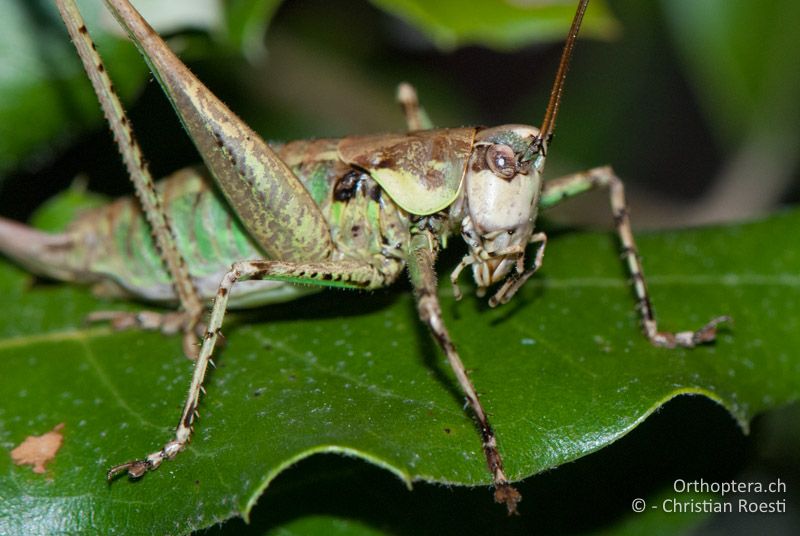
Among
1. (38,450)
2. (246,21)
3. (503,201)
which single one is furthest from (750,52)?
(38,450)

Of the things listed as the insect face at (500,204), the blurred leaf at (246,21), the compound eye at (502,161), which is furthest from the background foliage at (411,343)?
the compound eye at (502,161)

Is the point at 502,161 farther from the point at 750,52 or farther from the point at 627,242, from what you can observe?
the point at 750,52

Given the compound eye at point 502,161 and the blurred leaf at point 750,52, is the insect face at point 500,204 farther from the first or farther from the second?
the blurred leaf at point 750,52

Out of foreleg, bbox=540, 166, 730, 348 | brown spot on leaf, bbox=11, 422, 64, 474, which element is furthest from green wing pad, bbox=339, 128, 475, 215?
brown spot on leaf, bbox=11, 422, 64, 474

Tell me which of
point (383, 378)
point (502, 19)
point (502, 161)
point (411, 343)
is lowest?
point (383, 378)

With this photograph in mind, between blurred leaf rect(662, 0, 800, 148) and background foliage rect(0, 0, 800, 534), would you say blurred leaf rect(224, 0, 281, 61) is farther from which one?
blurred leaf rect(662, 0, 800, 148)

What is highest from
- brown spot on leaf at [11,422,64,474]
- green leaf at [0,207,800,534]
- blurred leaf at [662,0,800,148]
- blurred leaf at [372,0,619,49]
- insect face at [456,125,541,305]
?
blurred leaf at [662,0,800,148]
